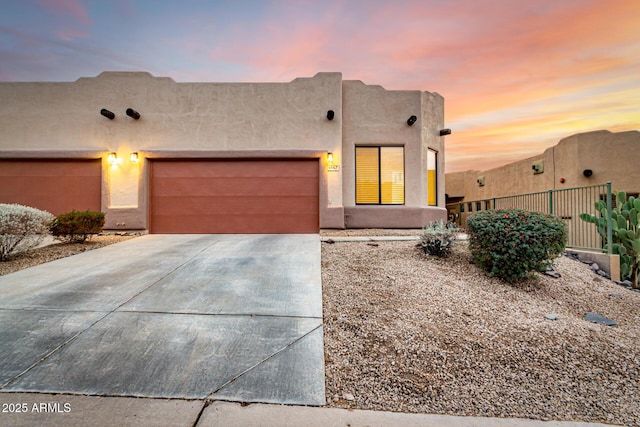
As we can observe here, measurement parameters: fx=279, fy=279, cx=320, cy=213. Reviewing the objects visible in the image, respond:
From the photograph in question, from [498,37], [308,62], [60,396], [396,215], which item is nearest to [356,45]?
[308,62]

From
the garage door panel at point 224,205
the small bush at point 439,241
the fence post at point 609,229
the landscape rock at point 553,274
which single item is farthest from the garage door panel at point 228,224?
the fence post at point 609,229

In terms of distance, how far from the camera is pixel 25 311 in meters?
3.56

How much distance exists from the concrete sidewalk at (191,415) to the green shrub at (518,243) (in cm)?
306

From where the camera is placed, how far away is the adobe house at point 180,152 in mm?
9500

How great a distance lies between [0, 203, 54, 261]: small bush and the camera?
5.96 m

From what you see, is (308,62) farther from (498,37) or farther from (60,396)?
(60,396)

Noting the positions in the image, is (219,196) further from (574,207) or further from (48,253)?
(574,207)

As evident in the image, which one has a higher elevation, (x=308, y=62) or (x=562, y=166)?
(x=308, y=62)

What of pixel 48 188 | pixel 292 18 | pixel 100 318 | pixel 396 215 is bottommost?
pixel 100 318

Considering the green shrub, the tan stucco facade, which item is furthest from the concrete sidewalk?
the tan stucco facade

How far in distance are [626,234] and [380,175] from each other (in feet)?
21.4

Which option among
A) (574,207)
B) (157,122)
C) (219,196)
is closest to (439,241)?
(219,196)

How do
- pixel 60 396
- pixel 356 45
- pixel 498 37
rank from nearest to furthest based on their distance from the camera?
pixel 60 396 → pixel 498 37 → pixel 356 45

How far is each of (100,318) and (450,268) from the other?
18.2 feet
